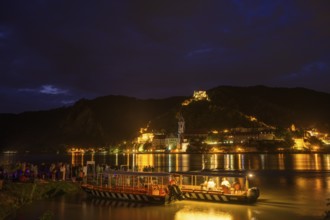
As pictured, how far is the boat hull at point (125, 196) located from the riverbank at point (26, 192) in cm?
252

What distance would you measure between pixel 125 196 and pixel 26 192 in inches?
338

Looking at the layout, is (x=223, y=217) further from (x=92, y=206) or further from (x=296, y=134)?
(x=296, y=134)

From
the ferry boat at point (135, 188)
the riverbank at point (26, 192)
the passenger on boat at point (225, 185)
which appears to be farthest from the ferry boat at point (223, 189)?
the riverbank at point (26, 192)

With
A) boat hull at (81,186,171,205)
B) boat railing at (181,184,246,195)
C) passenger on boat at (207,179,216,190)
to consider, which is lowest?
boat hull at (81,186,171,205)

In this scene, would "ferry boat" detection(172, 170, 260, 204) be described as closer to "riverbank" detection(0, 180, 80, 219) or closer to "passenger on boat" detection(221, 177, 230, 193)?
"passenger on boat" detection(221, 177, 230, 193)

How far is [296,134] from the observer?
195 m

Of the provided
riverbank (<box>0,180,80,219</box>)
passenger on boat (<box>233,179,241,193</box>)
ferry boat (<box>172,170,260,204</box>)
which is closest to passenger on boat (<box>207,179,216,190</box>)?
ferry boat (<box>172,170,260,204</box>)

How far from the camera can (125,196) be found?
3034 cm

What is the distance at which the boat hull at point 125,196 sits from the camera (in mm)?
28328

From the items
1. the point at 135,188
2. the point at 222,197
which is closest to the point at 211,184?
A: the point at 222,197

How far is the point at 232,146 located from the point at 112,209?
563 feet

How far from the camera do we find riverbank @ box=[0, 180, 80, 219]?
83.1 feet

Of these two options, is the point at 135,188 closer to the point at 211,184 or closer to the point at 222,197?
the point at 211,184

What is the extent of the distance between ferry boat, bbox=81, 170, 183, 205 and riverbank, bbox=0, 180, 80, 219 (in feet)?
7.98
